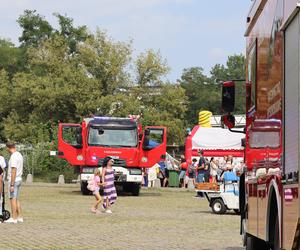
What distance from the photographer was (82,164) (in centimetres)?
3588

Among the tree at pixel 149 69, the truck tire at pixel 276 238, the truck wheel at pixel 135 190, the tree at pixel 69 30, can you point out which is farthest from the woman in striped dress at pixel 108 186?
the tree at pixel 69 30

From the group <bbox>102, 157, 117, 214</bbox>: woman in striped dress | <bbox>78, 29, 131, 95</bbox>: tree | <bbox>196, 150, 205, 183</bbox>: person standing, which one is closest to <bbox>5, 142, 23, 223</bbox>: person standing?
<bbox>102, 157, 117, 214</bbox>: woman in striped dress

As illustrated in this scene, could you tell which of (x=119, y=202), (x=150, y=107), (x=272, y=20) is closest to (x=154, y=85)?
(x=150, y=107)

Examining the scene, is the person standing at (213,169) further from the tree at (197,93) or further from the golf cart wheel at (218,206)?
the tree at (197,93)

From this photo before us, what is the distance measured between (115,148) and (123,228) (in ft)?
54.7

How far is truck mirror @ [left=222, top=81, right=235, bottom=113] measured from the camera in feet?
43.1

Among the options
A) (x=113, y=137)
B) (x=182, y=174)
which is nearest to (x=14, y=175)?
(x=113, y=137)

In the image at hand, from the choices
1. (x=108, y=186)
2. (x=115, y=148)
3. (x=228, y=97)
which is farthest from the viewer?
(x=115, y=148)

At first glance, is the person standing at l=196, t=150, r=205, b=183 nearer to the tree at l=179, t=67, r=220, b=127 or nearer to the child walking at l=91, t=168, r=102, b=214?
the child walking at l=91, t=168, r=102, b=214

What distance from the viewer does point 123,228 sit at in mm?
19156

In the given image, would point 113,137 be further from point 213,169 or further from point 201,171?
point 213,169

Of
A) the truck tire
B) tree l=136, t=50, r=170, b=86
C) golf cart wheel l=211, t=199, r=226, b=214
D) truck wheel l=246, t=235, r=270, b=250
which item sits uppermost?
tree l=136, t=50, r=170, b=86

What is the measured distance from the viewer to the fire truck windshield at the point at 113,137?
118ft

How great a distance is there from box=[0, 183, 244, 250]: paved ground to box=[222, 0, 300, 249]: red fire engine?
142 inches
